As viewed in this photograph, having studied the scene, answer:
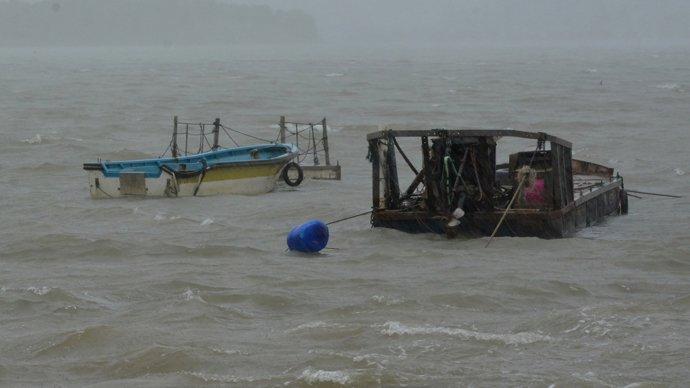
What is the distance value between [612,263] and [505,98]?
169 feet

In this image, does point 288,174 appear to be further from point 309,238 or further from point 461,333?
point 461,333

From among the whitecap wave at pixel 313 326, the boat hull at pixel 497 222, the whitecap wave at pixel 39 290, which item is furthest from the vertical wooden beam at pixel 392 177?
the whitecap wave at pixel 313 326

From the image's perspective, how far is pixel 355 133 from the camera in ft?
168

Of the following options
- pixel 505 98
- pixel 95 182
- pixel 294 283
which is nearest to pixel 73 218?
pixel 95 182

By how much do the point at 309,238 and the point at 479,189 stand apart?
3304 mm

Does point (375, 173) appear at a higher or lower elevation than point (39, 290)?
higher

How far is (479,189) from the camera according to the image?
924 inches

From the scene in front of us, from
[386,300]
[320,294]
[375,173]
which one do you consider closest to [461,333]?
[386,300]

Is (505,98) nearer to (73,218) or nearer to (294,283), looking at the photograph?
(73,218)

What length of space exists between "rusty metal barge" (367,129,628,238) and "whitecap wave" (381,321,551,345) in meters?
6.98

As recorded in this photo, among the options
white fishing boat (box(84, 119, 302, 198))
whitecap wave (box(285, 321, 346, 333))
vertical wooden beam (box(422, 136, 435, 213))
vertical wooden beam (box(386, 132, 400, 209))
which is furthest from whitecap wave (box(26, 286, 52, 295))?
white fishing boat (box(84, 119, 302, 198))

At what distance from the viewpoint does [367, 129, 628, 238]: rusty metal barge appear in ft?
76.6

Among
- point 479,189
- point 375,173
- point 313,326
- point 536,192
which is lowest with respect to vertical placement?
point 313,326

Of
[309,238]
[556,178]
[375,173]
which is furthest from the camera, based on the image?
[375,173]
